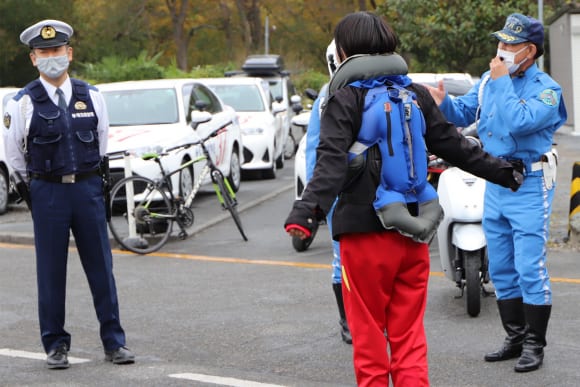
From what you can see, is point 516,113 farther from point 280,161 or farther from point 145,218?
point 280,161

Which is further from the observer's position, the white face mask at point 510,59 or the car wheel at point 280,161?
the car wheel at point 280,161

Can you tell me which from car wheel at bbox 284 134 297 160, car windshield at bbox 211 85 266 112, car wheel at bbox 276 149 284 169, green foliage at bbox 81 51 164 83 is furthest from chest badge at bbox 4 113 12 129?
green foliage at bbox 81 51 164 83

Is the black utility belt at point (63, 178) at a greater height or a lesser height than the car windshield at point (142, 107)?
greater

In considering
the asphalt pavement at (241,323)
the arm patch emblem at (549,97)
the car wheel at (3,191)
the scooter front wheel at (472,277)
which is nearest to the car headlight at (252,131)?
the car wheel at (3,191)

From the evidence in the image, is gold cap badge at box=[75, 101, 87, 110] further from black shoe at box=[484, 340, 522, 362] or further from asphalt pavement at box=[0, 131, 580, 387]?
black shoe at box=[484, 340, 522, 362]

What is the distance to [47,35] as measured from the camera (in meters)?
6.78

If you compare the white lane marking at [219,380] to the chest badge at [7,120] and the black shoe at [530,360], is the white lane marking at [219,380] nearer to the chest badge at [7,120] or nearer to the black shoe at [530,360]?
the black shoe at [530,360]

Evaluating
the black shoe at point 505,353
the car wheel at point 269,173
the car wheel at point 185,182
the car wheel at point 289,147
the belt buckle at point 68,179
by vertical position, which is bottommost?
the car wheel at point 289,147

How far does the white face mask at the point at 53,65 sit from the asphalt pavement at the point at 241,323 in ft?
5.43

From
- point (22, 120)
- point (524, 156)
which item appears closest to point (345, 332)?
point (524, 156)

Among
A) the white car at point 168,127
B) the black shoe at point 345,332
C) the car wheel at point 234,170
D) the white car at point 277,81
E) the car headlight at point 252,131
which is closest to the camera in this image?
the black shoe at point 345,332

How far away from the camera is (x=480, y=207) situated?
784 centimetres

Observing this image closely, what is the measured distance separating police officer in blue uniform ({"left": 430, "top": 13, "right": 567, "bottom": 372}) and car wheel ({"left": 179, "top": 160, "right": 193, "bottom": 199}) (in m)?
7.41

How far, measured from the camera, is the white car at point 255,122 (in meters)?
19.2
